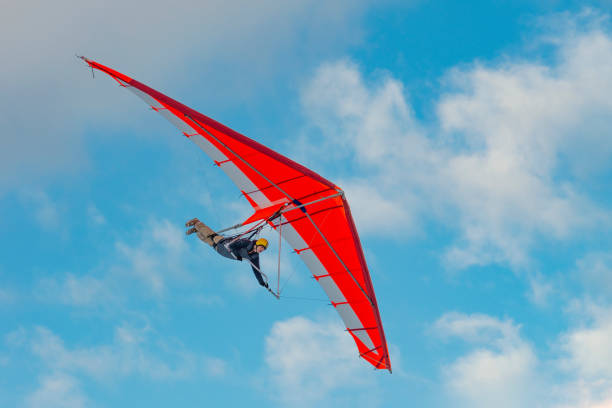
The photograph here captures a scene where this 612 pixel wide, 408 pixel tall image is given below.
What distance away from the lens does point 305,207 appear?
2480 centimetres

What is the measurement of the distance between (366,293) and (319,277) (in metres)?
2.44

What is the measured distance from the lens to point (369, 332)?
2702cm

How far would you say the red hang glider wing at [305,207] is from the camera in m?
22.4

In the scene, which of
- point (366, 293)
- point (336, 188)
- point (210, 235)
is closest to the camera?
point (336, 188)

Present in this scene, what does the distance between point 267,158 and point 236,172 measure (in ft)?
8.36

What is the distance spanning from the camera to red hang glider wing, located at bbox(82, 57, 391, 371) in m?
22.4

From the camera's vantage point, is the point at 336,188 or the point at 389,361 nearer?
the point at 336,188

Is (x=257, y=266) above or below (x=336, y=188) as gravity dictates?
below

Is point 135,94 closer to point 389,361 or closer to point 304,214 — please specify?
point 304,214

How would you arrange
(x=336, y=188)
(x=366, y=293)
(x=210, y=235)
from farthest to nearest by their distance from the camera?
1. (x=366, y=293)
2. (x=210, y=235)
3. (x=336, y=188)

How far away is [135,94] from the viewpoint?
75.5ft

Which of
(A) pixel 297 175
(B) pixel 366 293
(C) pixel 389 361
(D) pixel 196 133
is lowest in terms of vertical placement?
(C) pixel 389 361

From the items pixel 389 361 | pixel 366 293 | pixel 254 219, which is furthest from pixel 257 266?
pixel 389 361

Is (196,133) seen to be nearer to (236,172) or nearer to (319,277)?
(236,172)
